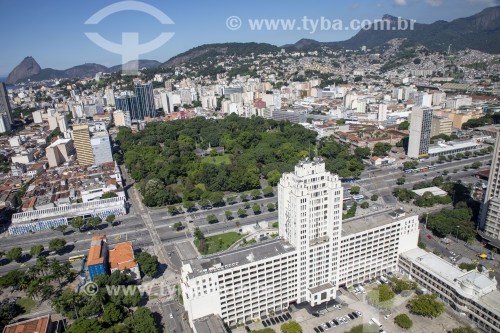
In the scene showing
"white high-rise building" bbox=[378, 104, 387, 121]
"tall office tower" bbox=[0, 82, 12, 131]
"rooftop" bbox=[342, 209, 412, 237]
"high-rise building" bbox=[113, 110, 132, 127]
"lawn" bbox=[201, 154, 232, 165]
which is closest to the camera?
"rooftop" bbox=[342, 209, 412, 237]

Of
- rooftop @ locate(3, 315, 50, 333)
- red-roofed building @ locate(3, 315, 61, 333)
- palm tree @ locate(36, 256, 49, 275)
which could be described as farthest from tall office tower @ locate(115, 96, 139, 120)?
rooftop @ locate(3, 315, 50, 333)

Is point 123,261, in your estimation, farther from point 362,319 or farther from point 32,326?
point 362,319

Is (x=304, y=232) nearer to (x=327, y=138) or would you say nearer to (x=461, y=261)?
(x=461, y=261)

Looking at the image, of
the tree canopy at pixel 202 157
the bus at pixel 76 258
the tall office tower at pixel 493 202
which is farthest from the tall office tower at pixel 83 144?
the tall office tower at pixel 493 202

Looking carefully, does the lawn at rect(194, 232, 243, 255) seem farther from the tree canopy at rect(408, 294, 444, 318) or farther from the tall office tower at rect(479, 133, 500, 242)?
the tall office tower at rect(479, 133, 500, 242)

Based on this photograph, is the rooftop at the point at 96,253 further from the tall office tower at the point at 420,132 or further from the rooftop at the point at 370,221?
the tall office tower at the point at 420,132

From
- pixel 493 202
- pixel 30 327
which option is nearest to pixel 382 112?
pixel 493 202

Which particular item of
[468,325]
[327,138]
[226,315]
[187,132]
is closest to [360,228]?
[468,325]

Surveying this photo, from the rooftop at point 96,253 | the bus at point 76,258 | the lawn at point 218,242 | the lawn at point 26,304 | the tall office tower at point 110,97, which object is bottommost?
the lawn at point 26,304
